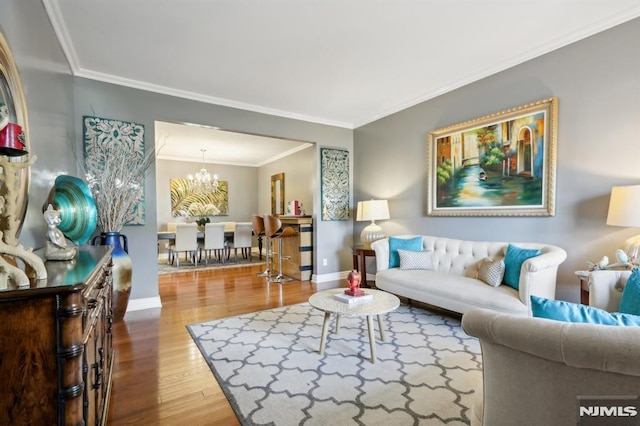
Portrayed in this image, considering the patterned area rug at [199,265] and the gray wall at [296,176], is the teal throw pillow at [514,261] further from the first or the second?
the patterned area rug at [199,265]

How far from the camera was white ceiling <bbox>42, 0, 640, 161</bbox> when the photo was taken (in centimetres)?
231

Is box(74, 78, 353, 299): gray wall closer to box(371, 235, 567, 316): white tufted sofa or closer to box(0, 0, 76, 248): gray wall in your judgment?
box(0, 0, 76, 248): gray wall

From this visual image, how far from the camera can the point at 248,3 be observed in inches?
88.4

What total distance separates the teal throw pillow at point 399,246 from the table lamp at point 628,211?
5.91ft

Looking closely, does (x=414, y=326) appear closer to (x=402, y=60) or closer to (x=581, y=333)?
(x=581, y=333)

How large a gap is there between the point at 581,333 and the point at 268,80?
11.7 feet

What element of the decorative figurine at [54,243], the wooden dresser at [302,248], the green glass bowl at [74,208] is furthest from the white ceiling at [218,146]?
the decorative figurine at [54,243]

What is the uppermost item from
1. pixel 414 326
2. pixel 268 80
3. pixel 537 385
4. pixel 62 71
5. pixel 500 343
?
pixel 268 80

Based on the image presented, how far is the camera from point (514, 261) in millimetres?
2773

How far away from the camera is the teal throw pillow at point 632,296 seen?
153 cm

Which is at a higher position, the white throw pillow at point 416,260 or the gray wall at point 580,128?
the gray wall at point 580,128

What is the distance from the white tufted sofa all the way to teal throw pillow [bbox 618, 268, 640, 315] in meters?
0.77

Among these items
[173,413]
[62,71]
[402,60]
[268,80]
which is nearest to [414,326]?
[173,413]

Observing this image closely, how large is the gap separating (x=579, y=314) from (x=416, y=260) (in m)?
2.62
